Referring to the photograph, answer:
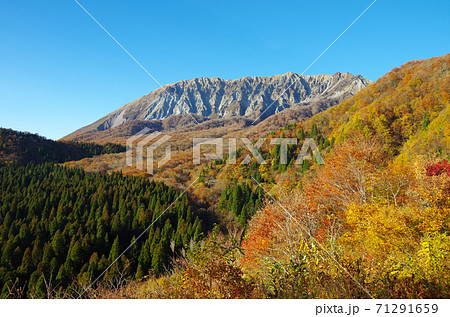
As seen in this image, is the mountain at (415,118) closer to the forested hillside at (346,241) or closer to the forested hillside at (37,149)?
the forested hillside at (346,241)

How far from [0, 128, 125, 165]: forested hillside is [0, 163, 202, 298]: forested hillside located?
62.1 metres

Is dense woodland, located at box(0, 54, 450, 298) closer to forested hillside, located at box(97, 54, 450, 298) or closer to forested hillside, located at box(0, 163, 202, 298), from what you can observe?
forested hillside, located at box(97, 54, 450, 298)

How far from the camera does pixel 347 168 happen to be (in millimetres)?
19125

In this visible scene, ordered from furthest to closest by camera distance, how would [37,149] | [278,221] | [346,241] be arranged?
[37,149] → [278,221] → [346,241]

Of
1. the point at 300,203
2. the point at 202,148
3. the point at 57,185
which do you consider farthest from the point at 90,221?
the point at 202,148

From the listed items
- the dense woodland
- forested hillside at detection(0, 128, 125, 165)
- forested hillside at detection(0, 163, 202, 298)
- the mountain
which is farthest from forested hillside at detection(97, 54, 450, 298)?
forested hillside at detection(0, 128, 125, 165)

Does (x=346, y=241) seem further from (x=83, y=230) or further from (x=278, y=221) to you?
(x=83, y=230)

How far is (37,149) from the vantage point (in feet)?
461

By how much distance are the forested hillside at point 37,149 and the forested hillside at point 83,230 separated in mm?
62095

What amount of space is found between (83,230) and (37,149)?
4994 inches

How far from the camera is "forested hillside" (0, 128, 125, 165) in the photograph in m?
126

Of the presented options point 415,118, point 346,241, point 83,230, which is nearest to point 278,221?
point 346,241

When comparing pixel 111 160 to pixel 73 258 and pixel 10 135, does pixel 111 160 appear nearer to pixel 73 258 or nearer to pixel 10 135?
pixel 10 135
